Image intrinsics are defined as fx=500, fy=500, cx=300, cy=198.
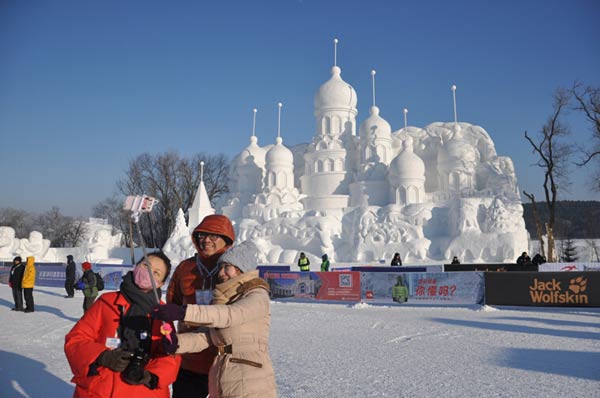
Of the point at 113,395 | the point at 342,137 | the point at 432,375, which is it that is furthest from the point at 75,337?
the point at 342,137

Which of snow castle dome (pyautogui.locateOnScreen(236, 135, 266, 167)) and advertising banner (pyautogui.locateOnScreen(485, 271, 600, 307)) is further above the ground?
snow castle dome (pyautogui.locateOnScreen(236, 135, 266, 167))

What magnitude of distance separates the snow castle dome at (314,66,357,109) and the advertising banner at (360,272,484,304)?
30.4m

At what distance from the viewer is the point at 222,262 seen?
3.11m

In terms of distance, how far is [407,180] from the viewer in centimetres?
3684

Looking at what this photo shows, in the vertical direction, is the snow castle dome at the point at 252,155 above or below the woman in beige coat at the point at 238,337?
above

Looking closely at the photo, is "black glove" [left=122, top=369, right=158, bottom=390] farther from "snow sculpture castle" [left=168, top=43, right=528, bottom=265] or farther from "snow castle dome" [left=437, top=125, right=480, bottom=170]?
"snow castle dome" [left=437, top=125, right=480, bottom=170]

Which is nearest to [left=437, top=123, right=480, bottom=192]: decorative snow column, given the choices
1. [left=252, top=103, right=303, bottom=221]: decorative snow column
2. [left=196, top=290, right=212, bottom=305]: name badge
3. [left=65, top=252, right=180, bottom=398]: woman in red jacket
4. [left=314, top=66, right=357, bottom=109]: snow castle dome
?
[left=314, top=66, right=357, bottom=109]: snow castle dome

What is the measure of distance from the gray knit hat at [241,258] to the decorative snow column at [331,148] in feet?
120

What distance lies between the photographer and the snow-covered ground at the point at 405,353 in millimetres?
6102

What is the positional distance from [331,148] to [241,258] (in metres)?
40.2

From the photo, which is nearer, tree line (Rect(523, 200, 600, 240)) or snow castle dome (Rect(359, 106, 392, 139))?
snow castle dome (Rect(359, 106, 392, 139))

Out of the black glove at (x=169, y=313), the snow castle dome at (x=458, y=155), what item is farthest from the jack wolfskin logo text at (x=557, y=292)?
the snow castle dome at (x=458, y=155)

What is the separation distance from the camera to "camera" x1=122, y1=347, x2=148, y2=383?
2.84 meters

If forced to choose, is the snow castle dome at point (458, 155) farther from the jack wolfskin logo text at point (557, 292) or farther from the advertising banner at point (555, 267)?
the jack wolfskin logo text at point (557, 292)
